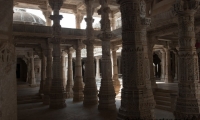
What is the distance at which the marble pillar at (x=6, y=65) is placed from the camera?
2.71m

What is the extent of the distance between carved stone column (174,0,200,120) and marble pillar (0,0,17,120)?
555 cm

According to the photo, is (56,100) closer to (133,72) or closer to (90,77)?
(90,77)

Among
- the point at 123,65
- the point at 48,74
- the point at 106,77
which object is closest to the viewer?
the point at 123,65

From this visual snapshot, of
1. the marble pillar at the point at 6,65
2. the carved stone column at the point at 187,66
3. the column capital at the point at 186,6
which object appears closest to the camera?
the marble pillar at the point at 6,65

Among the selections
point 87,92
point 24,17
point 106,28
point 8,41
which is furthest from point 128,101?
point 24,17

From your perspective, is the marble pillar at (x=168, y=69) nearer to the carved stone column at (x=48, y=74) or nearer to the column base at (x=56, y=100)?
the carved stone column at (x=48, y=74)

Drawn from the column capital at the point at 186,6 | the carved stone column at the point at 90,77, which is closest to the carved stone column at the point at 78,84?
the carved stone column at the point at 90,77

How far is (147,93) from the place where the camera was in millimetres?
4648

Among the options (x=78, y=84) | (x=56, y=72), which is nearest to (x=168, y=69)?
(x=78, y=84)

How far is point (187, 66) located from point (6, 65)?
229 inches

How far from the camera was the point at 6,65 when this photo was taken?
9.04 ft

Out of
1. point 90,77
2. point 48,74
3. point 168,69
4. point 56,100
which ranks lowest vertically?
point 56,100

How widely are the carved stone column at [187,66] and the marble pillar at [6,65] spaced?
555cm

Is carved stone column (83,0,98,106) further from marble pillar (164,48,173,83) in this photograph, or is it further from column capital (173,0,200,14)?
marble pillar (164,48,173,83)
